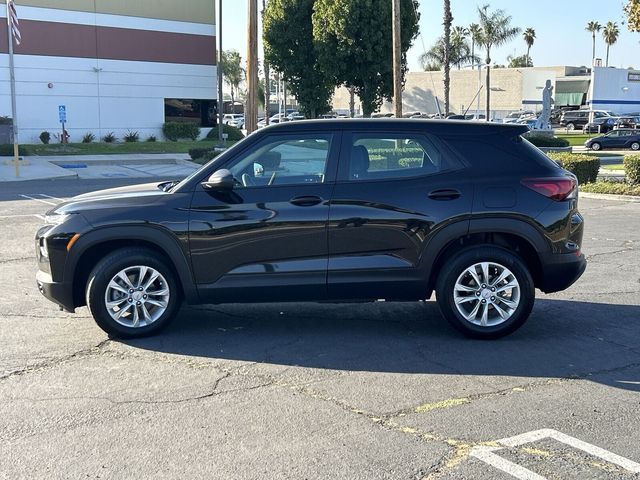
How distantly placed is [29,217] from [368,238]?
32.2 feet

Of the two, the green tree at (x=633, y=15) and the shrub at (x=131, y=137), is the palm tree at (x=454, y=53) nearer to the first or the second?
the shrub at (x=131, y=137)

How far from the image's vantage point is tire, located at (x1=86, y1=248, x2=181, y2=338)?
5.82 meters

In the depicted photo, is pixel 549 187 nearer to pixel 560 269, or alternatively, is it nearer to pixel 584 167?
pixel 560 269

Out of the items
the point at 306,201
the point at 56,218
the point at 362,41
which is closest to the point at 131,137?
the point at 362,41

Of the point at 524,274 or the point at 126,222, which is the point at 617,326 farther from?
the point at 126,222

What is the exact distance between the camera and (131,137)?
1526 inches

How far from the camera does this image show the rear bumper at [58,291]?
586 cm

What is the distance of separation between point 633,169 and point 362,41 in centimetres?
1829

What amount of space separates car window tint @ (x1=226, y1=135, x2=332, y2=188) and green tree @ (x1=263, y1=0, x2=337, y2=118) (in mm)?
30878

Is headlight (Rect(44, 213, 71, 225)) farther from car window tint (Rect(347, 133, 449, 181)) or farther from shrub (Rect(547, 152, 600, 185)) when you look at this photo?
shrub (Rect(547, 152, 600, 185))

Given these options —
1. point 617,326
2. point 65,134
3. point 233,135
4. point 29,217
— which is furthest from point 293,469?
point 233,135

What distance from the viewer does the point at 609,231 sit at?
38.7 feet

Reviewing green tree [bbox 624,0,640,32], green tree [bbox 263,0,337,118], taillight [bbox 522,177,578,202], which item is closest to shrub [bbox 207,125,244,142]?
green tree [bbox 263,0,337,118]

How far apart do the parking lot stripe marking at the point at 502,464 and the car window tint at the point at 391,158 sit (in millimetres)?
2643
